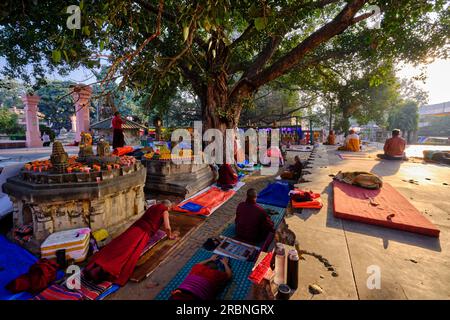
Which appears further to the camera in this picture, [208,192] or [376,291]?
[208,192]

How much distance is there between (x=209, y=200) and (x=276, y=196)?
2.24 metres

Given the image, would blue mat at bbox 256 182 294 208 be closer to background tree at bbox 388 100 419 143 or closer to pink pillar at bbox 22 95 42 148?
pink pillar at bbox 22 95 42 148

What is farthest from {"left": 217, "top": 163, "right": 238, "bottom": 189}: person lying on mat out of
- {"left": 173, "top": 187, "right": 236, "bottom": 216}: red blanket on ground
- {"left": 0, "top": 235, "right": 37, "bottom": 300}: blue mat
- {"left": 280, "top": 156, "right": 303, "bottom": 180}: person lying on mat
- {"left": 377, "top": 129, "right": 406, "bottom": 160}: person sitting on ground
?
{"left": 377, "top": 129, "right": 406, "bottom": 160}: person sitting on ground

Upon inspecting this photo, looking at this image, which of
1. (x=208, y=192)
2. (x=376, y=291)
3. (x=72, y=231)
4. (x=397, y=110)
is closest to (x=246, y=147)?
(x=208, y=192)

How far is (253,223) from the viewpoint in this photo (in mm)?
4500

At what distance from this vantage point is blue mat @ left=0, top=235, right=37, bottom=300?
3.20 m

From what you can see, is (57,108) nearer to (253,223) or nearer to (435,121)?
(253,223)

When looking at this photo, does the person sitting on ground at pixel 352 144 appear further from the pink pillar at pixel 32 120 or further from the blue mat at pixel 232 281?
the pink pillar at pixel 32 120

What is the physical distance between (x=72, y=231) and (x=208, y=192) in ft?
14.6

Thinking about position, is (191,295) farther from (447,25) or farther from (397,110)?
(397,110)

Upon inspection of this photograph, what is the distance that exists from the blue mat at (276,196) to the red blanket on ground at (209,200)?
4.13 ft

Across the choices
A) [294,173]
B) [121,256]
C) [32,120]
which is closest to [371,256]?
[121,256]
